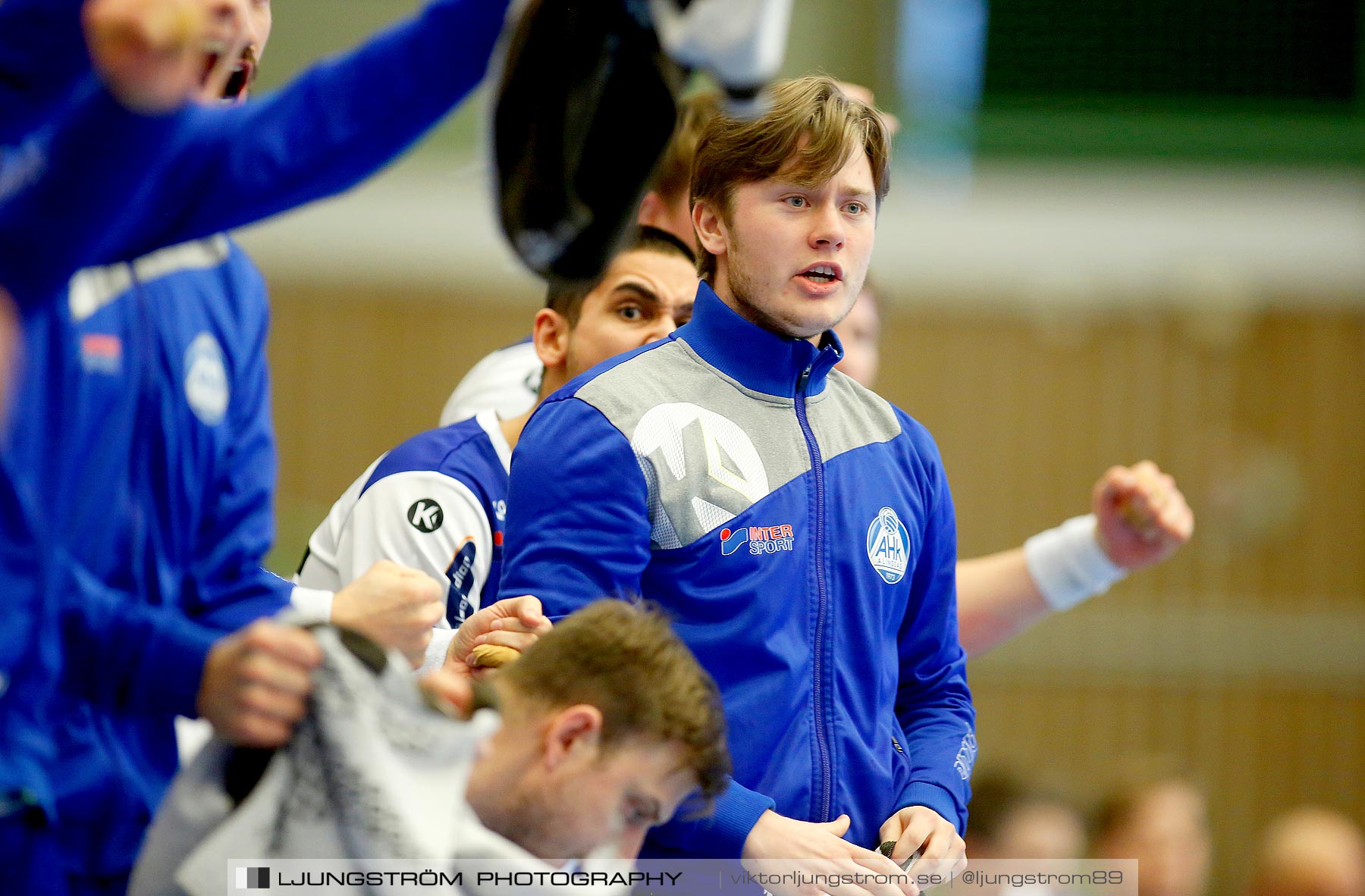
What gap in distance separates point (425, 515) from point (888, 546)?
39.9 inches

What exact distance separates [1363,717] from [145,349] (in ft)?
28.2

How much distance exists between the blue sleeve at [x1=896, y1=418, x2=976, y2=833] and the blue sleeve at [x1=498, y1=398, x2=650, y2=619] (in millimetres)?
598

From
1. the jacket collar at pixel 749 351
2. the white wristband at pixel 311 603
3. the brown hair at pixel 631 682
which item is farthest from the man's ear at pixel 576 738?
the jacket collar at pixel 749 351

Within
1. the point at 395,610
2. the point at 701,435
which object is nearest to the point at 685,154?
the point at 701,435

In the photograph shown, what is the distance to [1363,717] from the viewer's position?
29.1 feet

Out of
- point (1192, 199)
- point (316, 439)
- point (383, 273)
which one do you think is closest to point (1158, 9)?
point (1192, 199)

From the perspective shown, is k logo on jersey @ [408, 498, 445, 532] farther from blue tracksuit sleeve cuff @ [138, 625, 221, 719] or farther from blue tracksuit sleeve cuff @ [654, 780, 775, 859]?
blue tracksuit sleeve cuff @ [138, 625, 221, 719]

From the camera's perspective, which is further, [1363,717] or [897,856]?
[1363,717]

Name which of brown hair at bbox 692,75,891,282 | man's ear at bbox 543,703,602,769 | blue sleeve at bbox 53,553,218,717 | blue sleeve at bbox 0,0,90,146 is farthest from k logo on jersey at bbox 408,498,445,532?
blue sleeve at bbox 0,0,90,146

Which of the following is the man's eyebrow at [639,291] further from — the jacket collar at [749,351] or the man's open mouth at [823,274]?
the man's open mouth at [823,274]

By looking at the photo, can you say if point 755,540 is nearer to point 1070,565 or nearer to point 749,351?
point 749,351

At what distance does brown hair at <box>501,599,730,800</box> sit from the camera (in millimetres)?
1979

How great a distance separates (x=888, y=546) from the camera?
2625 mm

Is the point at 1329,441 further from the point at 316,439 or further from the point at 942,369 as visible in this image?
the point at 316,439
